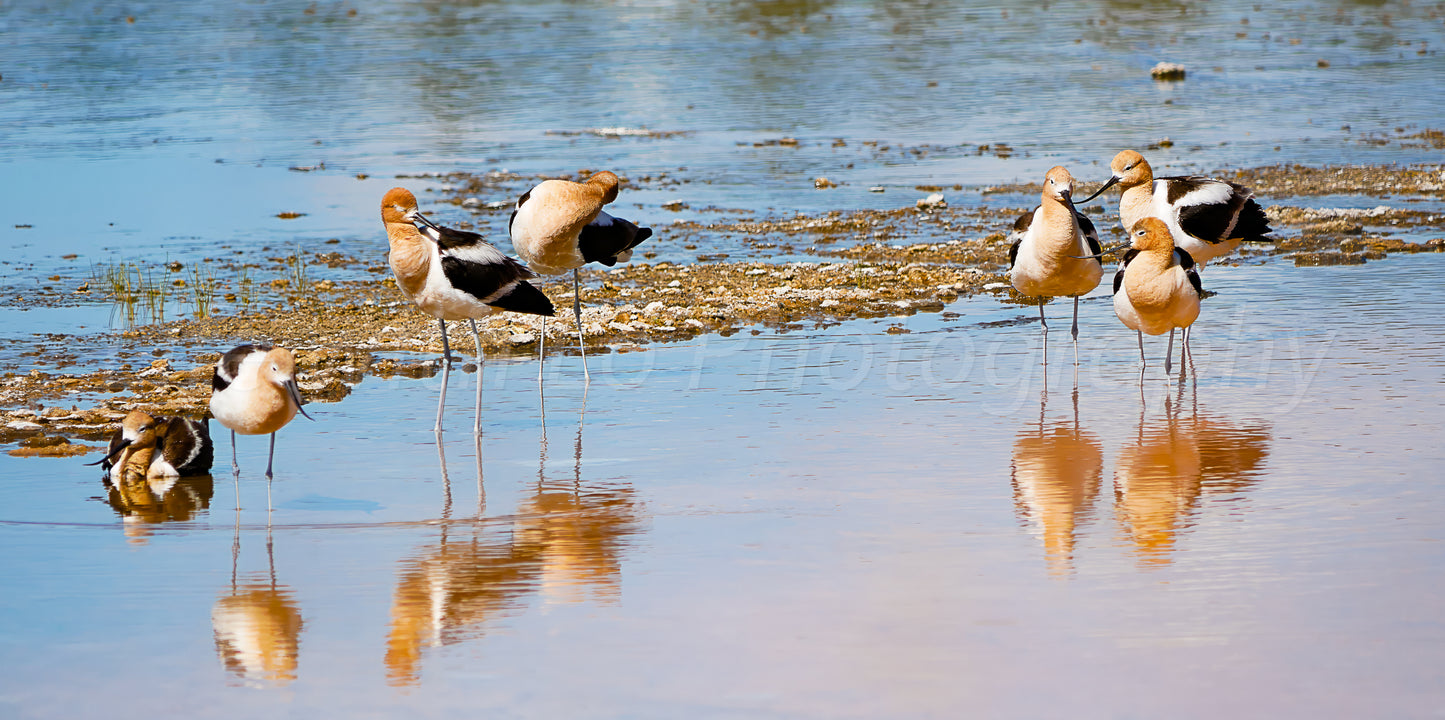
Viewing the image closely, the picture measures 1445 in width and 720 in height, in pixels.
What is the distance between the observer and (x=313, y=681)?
4938mm

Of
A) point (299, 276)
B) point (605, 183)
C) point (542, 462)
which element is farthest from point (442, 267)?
point (299, 276)

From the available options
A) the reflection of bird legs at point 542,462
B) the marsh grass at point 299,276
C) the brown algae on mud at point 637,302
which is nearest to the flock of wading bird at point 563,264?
the reflection of bird legs at point 542,462

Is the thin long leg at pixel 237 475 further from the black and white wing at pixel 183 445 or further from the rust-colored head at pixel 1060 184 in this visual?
the rust-colored head at pixel 1060 184

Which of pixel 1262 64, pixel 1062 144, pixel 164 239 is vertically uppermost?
pixel 1262 64

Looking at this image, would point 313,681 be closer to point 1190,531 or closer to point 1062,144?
point 1190,531

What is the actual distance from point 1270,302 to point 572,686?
745cm

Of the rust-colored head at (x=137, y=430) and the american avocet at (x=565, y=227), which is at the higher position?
the american avocet at (x=565, y=227)

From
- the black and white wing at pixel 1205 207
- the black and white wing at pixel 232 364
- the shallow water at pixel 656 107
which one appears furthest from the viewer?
the shallow water at pixel 656 107

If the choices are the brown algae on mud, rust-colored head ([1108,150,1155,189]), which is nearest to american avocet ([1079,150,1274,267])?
rust-colored head ([1108,150,1155,189])

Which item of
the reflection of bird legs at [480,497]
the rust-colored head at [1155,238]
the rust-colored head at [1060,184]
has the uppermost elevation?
the rust-colored head at [1060,184]

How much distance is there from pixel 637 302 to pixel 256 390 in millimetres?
5125

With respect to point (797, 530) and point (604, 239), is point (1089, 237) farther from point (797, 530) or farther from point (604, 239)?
point (797, 530)

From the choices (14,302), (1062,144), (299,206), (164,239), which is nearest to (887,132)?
(1062,144)

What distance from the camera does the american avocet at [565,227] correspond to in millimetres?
9922
